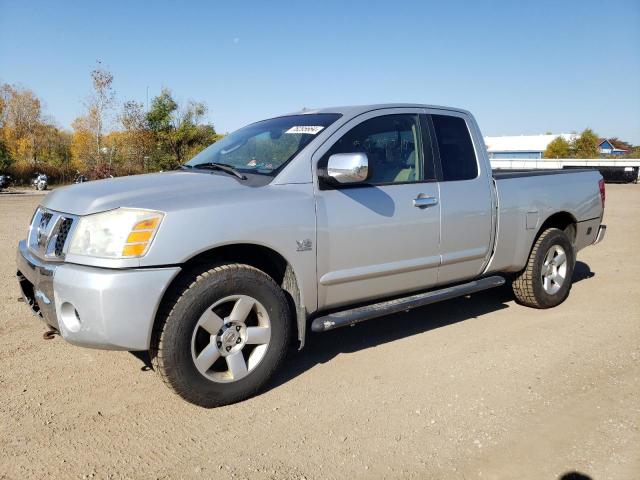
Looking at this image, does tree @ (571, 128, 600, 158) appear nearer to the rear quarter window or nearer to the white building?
the white building

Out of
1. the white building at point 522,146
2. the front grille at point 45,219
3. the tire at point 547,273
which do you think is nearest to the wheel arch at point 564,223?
the tire at point 547,273

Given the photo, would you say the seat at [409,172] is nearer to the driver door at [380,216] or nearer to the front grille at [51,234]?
the driver door at [380,216]

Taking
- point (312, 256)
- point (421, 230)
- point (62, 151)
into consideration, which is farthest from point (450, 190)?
point (62, 151)

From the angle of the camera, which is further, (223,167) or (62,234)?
(223,167)

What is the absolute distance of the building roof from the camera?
81.6m

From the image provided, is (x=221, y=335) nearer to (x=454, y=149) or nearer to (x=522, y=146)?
(x=454, y=149)

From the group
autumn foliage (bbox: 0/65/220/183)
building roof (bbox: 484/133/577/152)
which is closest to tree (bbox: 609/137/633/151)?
building roof (bbox: 484/133/577/152)

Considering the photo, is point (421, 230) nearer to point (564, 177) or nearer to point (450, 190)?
point (450, 190)

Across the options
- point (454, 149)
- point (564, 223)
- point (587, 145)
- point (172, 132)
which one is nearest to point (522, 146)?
point (587, 145)

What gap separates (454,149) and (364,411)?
242 centimetres

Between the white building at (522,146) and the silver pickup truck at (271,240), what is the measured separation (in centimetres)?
7982

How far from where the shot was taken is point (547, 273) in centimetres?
520

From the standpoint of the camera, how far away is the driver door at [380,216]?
11.5 ft

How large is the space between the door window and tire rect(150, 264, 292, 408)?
112 centimetres
